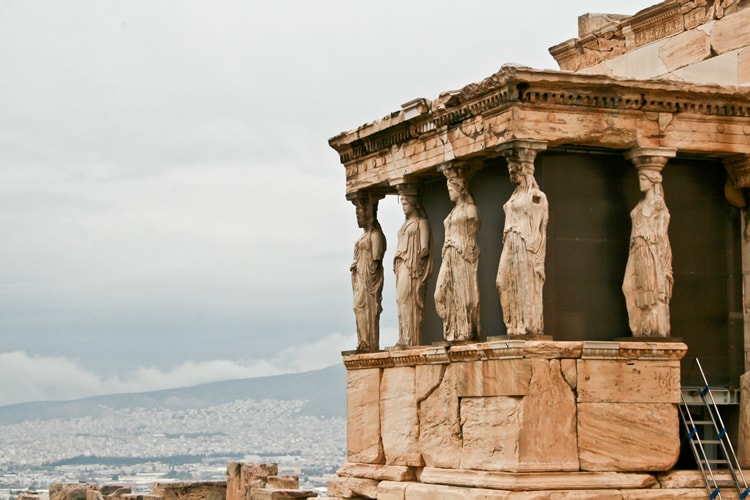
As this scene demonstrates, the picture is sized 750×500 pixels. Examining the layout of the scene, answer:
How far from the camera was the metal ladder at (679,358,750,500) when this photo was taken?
736 inches

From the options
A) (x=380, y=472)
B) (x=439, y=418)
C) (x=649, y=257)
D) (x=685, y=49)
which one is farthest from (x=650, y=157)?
(x=380, y=472)

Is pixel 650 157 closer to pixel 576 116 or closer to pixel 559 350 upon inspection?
pixel 576 116

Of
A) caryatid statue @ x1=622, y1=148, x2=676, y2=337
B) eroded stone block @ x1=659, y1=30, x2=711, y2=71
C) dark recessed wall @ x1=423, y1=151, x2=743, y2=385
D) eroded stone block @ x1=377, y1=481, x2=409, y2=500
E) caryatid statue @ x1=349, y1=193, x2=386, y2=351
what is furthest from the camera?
caryatid statue @ x1=349, y1=193, x2=386, y2=351

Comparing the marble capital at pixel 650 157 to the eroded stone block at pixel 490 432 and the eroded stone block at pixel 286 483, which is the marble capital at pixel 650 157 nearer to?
the eroded stone block at pixel 490 432

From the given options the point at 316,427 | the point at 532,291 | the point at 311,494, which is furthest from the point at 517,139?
the point at 316,427

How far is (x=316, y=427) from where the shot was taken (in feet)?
645

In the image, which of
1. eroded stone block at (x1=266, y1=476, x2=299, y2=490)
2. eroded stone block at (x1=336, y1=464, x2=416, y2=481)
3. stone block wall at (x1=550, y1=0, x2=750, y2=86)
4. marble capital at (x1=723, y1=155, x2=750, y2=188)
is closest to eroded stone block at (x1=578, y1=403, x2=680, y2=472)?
eroded stone block at (x1=336, y1=464, x2=416, y2=481)

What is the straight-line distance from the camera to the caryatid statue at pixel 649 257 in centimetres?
1881

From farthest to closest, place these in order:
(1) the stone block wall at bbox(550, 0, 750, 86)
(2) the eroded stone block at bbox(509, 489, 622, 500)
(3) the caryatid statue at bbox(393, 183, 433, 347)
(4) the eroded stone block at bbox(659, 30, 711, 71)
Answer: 1. (4) the eroded stone block at bbox(659, 30, 711, 71)
2. (3) the caryatid statue at bbox(393, 183, 433, 347)
3. (1) the stone block wall at bbox(550, 0, 750, 86)
4. (2) the eroded stone block at bbox(509, 489, 622, 500)

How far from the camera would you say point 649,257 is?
18875mm

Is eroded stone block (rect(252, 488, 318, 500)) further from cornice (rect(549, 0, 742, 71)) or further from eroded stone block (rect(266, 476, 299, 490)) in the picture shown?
cornice (rect(549, 0, 742, 71))

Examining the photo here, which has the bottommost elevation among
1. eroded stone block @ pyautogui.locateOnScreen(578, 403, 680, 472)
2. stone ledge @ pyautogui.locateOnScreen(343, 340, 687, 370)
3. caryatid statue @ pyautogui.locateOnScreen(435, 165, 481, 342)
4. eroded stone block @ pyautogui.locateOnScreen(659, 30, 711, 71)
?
eroded stone block @ pyautogui.locateOnScreen(578, 403, 680, 472)

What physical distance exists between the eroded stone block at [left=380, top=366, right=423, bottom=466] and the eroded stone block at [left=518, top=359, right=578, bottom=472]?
205 cm

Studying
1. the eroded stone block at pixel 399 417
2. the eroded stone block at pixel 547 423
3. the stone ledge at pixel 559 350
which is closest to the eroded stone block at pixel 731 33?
the stone ledge at pixel 559 350
